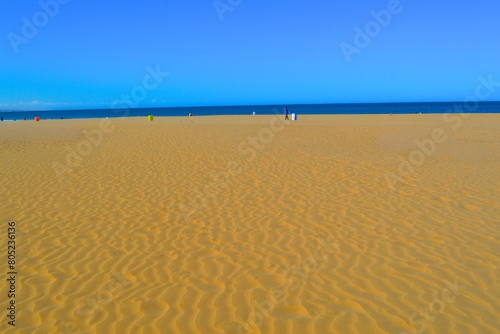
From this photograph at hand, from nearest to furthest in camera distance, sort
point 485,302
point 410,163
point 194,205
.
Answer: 1. point 485,302
2. point 194,205
3. point 410,163

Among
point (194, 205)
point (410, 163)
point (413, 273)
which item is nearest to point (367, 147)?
point (410, 163)

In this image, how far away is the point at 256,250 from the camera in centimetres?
511

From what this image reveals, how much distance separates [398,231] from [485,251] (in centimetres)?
116

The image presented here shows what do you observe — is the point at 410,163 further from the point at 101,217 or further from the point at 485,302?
the point at 101,217

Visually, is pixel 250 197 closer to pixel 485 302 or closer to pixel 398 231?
pixel 398 231

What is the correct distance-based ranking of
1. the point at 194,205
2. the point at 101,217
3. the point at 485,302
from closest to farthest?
the point at 485,302
the point at 101,217
the point at 194,205

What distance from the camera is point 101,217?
6.55 metres

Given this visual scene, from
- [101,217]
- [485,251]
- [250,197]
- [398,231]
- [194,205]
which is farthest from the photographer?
[250,197]

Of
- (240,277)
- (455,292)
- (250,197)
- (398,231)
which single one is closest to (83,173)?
(250,197)

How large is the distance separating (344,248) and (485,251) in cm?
186

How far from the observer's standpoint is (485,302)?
3789 mm

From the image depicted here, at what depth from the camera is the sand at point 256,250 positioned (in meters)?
3.60

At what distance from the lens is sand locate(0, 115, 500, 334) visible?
11.8ft

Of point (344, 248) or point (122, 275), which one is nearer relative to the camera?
point (122, 275)
